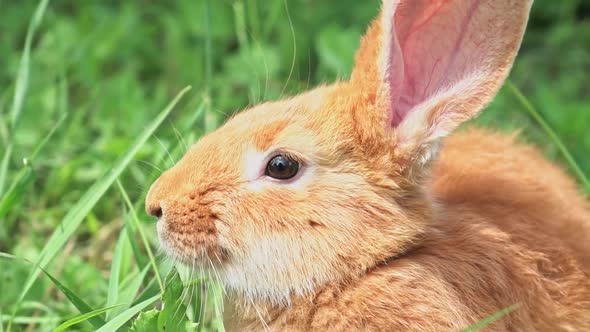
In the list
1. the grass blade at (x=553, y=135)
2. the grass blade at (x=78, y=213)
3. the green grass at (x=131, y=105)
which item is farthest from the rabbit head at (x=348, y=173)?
the grass blade at (x=553, y=135)

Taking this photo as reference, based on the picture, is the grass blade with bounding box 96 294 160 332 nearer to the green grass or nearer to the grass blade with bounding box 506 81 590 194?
the green grass

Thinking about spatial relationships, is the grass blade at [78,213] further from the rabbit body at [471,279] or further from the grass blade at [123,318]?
the rabbit body at [471,279]

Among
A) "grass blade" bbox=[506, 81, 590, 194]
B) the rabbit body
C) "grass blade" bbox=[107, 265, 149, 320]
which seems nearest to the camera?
the rabbit body

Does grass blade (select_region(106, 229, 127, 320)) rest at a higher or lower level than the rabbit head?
lower

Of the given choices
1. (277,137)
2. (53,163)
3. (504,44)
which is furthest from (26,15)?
(504,44)

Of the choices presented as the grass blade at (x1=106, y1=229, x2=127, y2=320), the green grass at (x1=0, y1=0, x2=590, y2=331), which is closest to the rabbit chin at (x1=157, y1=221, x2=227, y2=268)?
the green grass at (x1=0, y1=0, x2=590, y2=331)

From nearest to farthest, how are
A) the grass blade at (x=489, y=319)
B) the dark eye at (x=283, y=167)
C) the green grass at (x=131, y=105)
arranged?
the grass blade at (x=489, y=319)
the dark eye at (x=283, y=167)
the green grass at (x=131, y=105)

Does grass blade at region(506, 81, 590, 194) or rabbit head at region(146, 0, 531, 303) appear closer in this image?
rabbit head at region(146, 0, 531, 303)

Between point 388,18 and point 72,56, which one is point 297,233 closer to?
point 388,18
